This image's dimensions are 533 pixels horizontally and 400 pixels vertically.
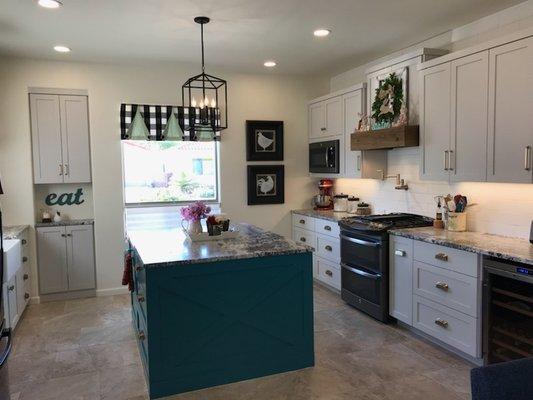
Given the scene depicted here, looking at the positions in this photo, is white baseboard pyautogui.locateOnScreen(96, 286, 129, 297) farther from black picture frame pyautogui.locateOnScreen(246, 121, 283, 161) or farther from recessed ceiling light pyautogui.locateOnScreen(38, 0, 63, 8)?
recessed ceiling light pyautogui.locateOnScreen(38, 0, 63, 8)

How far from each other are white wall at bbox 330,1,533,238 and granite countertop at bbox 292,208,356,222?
42 cm

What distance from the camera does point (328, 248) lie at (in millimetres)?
5012

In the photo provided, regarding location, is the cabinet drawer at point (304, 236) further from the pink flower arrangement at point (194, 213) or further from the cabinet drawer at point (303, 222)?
the pink flower arrangement at point (194, 213)

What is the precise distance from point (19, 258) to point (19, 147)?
1259mm

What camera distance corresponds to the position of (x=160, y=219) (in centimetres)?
534

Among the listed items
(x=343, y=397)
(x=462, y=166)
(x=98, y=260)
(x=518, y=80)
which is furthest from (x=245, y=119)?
(x=343, y=397)

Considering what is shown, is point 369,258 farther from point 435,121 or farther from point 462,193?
point 435,121

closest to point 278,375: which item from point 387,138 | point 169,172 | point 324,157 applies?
point 387,138

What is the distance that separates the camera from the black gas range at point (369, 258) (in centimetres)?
393

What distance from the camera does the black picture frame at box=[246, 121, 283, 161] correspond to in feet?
18.4

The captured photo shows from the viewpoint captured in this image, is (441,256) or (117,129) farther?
(117,129)

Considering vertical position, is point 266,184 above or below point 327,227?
above

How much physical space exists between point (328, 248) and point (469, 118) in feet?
7.23

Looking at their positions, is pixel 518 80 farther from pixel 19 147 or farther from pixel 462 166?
pixel 19 147
